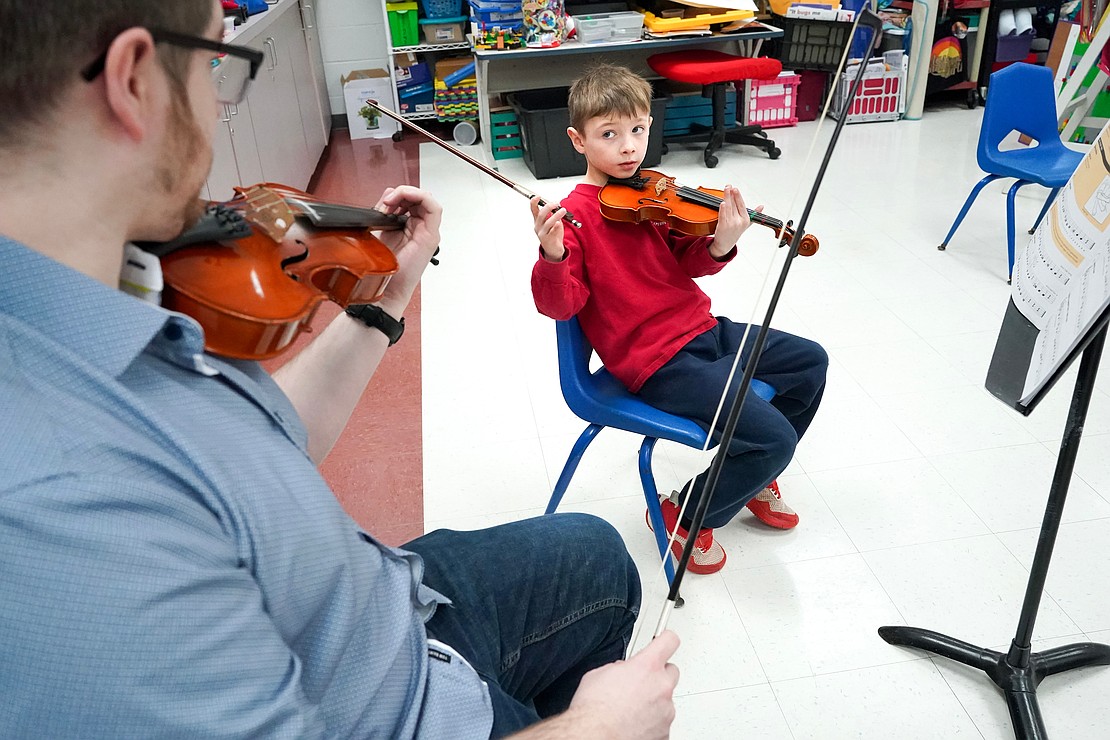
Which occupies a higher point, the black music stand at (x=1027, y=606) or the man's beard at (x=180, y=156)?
the man's beard at (x=180, y=156)

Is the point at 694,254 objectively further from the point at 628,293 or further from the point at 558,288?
the point at 558,288

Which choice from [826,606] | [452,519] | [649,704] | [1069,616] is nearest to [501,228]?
[452,519]

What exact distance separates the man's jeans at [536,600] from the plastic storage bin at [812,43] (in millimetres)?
4457

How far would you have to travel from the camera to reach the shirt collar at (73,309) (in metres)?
0.61

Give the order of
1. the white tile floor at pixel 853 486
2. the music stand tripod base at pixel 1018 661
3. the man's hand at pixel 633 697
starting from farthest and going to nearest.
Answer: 1. the white tile floor at pixel 853 486
2. the music stand tripod base at pixel 1018 661
3. the man's hand at pixel 633 697

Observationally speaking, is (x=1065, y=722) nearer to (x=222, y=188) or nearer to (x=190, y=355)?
(x=190, y=355)

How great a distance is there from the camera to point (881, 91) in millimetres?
5148

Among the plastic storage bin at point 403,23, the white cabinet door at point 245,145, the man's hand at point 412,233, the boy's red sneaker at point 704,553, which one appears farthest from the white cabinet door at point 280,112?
the boy's red sneaker at point 704,553

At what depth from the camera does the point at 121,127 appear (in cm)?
64

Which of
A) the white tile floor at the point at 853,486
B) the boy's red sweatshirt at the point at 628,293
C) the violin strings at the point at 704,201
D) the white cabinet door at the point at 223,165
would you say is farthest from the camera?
the white cabinet door at the point at 223,165

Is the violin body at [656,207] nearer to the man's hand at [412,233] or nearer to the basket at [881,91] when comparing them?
the man's hand at [412,233]

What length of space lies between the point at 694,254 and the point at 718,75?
117 inches

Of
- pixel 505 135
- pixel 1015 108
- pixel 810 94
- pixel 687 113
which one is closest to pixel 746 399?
pixel 1015 108

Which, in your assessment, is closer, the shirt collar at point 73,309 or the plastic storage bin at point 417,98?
the shirt collar at point 73,309
